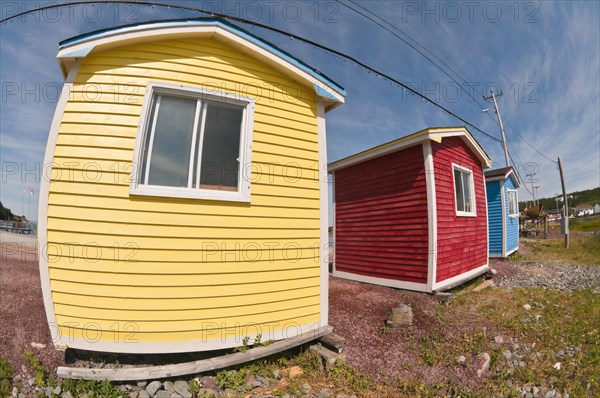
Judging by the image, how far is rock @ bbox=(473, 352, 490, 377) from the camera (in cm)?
354

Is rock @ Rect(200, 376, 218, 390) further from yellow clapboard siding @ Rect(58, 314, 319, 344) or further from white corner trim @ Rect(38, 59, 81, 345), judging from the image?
white corner trim @ Rect(38, 59, 81, 345)

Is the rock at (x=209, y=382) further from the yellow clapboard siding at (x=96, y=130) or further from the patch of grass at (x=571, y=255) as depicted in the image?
the patch of grass at (x=571, y=255)

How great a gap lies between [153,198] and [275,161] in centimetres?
169

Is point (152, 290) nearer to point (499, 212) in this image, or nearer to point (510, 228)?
point (499, 212)

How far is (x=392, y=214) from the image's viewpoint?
7746 mm

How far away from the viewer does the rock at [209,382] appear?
3217mm

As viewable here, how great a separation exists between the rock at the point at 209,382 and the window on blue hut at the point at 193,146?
7.32ft

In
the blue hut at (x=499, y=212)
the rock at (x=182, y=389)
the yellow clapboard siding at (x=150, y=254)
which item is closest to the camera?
the rock at (x=182, y=389)

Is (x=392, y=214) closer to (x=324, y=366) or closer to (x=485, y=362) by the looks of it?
(x=485, y=362)

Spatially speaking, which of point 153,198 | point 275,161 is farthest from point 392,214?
point 153,198

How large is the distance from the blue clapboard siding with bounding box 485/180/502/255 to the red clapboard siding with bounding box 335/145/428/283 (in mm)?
8120

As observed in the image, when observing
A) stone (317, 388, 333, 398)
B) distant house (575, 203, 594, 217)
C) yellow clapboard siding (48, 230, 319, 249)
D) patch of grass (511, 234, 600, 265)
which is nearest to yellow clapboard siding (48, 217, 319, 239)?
yellow clapboard siding (48, 230, 319, 249)

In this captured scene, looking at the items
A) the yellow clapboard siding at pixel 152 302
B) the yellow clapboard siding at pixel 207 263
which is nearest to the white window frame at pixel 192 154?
the yellow clapboard siding at pixel 207 263

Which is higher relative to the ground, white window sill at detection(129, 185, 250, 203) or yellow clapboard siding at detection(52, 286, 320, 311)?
white window sill at detection(129, 185, 250, 203)
